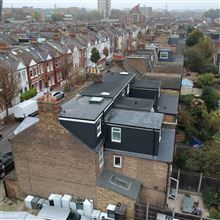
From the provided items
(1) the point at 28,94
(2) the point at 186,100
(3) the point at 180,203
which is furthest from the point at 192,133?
(1) the point at 28,94

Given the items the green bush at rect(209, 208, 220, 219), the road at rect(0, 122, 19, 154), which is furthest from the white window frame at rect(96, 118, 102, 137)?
the road at rect(0, 122, 19, 154)

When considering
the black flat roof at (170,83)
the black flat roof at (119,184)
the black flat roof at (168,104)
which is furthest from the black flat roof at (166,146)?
the black flat roof at (170,83)

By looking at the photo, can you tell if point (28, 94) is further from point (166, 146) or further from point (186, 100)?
point (166, 146)

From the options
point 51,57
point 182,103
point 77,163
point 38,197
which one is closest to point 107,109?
point 77,163

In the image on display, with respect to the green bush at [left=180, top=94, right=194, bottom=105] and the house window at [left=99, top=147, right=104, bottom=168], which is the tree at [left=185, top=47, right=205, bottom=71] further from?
the house window at [left=99, top=147, right=104, bottom=168]

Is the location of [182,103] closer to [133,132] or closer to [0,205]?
[133,132]

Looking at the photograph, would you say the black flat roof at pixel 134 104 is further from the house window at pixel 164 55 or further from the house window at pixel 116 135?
the house window at pixel 164 55
